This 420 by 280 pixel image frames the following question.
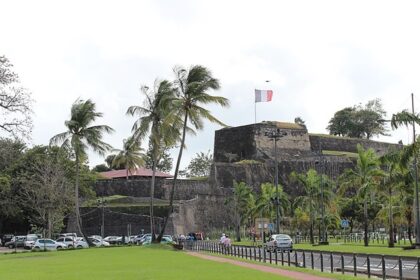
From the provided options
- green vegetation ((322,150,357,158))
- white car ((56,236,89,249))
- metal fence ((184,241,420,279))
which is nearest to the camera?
metal fence ((184,241,420,279))

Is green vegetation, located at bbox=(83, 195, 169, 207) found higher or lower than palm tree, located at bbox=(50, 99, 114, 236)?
lower

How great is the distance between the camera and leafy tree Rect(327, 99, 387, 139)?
105 meters

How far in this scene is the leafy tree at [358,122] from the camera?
10475 centimetres

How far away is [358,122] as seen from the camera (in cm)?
10519

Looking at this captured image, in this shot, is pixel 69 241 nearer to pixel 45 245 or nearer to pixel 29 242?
pixel 29 242

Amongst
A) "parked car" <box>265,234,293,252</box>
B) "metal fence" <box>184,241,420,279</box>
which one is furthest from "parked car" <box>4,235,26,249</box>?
"parked car" <box>265,234,293,252</box>

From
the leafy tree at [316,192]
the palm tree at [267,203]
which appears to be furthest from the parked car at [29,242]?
the leafy tree at [316,192]

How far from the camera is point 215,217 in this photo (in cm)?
6738

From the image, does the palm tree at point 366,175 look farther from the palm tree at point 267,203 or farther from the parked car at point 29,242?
the parked car at point 29,242

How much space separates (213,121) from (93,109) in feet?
39.9

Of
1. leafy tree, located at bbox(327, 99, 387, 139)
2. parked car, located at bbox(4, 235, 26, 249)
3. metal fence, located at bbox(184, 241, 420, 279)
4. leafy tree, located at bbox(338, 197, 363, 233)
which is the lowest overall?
parked car, located at bbox(4, 235, 26, 249)

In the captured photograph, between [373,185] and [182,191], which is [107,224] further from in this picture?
[373,185]

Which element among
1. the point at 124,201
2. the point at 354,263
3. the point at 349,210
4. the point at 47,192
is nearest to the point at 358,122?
the point at 349,210

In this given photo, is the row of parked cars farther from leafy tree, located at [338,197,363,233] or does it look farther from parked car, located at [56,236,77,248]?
leafy tree, located at [338,197,363,233]
